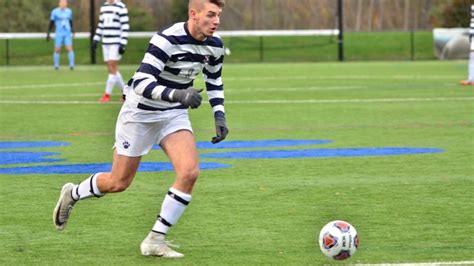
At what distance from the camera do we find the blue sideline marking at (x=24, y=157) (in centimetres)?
1411

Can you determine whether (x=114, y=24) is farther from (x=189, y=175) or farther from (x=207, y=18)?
(x=189, y=175)

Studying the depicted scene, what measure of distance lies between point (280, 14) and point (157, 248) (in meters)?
48.6

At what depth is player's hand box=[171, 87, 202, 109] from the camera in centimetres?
782

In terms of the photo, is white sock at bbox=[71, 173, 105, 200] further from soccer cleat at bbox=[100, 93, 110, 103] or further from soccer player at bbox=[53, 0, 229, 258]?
soccer cleat at bbox=[100, 93, 110, 103]

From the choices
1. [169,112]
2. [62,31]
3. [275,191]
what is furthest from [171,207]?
[62,31]

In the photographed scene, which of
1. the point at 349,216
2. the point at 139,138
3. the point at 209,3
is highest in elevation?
the point at 209,3

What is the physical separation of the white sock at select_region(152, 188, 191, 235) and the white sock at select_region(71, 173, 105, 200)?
711mm

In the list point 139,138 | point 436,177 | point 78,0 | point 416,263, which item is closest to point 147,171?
point 436,177

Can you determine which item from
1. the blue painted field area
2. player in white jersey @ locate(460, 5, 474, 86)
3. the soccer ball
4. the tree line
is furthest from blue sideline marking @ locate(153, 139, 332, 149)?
the tree line

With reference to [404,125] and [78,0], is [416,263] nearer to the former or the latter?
[404,125]

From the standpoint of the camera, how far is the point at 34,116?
20.4 meters

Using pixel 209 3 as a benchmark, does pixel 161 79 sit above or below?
below

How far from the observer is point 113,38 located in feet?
77.9

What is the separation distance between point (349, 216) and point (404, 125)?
8.67 m
